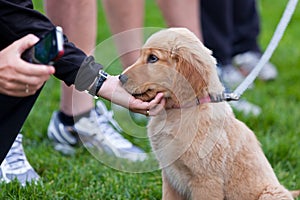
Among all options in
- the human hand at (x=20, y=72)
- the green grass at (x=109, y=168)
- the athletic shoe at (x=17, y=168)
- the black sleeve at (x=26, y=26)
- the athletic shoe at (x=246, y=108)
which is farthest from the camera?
the athletic shoe at (x=246, y=108)

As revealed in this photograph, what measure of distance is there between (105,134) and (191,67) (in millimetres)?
1249

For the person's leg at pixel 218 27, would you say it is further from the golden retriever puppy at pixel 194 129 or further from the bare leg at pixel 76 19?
the golden retriever puppy at pixel 194 129

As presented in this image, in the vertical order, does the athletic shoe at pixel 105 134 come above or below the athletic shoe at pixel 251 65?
above

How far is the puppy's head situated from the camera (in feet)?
7.53

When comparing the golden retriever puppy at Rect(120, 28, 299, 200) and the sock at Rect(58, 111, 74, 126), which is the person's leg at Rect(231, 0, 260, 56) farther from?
the golden retriever puppy at Rect(120, 28, 299, 200)

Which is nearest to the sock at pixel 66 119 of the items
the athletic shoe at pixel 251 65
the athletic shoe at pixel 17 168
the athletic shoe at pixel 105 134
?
the athletic shoe at pixel 105 134

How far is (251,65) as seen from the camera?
17.0ft

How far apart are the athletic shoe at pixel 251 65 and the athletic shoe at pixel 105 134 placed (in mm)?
1926

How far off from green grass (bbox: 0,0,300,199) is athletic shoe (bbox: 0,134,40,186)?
3.2 inches

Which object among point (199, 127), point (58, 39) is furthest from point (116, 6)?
point (58, 39)

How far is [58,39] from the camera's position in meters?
1.68

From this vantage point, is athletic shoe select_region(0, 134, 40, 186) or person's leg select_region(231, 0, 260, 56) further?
person's leg select_region(231, 0, 260, 56)

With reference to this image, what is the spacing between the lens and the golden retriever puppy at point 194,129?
2.31 meters

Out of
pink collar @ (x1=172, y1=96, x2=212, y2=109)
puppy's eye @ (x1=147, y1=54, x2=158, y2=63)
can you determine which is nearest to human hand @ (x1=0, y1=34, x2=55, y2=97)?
puppy's eye @ (x1=147, y1=54, x2=158, y2=63)
